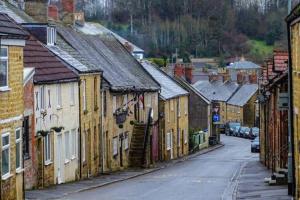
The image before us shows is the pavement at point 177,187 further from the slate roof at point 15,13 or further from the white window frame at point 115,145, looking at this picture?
the slate roof at point 15,13

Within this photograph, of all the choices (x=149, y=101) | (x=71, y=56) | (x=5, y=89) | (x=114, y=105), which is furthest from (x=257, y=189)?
(x=149, y=101)

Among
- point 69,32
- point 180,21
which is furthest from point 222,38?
point 69,32

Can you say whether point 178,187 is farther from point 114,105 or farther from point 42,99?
point 114,105

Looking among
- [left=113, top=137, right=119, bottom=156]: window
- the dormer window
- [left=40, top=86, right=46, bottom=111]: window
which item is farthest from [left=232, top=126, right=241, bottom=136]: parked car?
[left=40, top=86, right=46, bottom=111]: window

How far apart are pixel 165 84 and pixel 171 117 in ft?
9.31

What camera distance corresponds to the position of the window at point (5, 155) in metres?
22.5

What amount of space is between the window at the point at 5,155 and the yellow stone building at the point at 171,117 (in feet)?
119

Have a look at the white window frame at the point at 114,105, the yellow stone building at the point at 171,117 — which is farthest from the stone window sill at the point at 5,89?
the yellow stone building at the point at 171,117

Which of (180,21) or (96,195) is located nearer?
(96,195)

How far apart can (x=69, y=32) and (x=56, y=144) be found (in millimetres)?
13520

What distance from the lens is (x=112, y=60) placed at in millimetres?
53625

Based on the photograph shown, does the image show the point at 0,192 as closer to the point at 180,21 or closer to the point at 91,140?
the point at 91,140

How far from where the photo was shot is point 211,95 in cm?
11475

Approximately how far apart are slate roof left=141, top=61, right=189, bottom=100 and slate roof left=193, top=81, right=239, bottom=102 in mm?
45098
